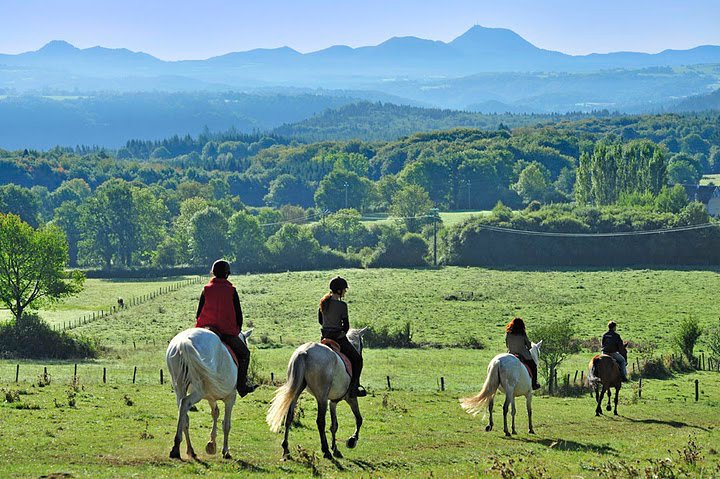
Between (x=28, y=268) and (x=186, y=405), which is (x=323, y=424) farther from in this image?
(x=28, y=268)

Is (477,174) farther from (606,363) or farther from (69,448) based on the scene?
(69,448)

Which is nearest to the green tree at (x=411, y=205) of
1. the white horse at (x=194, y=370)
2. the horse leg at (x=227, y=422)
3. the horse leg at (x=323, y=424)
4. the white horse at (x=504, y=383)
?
the white horse at (x=504, y=383)

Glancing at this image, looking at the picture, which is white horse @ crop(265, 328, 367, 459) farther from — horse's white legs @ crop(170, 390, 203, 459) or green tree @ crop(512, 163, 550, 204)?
green tree @ crop(512, 163, 550, 204)

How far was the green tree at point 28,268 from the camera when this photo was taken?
63.1 metres

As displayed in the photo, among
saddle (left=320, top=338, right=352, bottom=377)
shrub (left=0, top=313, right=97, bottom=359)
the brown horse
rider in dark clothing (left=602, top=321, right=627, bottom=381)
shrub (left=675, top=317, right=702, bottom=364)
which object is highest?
saddle (left=320, top=338, right=352, bottom=377)

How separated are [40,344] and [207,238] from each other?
76.5 meters

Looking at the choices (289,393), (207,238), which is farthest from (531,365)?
(207,238)

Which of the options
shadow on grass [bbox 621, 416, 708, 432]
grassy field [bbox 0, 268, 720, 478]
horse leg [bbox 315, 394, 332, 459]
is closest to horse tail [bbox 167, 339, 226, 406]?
grassy field [bbox 0, 268, 720, 478]

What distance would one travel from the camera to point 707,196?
173125 mm

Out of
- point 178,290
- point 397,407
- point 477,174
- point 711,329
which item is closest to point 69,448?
point 397,407

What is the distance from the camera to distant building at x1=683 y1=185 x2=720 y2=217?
166 m

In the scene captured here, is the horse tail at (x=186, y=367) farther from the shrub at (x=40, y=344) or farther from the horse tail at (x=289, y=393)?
the shrub at (x=40, y=344)

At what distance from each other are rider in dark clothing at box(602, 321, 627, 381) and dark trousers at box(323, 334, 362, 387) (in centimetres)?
1189

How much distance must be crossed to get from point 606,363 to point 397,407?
20.9 feet
